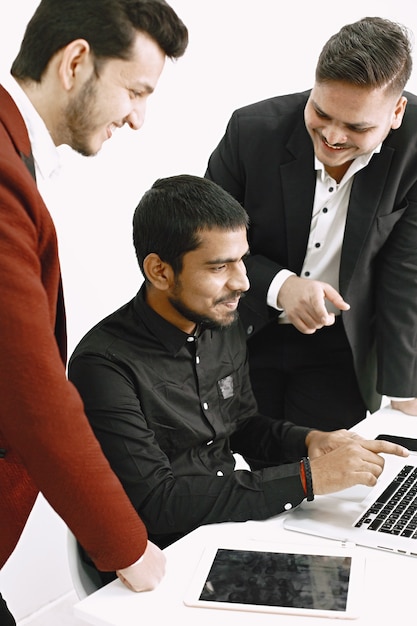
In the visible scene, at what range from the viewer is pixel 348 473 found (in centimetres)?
142

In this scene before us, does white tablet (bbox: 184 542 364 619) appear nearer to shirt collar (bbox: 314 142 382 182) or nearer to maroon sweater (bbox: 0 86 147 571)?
maroon sweater (bbox: 0 86 147 571)

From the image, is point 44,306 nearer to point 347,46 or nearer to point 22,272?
point 22,272

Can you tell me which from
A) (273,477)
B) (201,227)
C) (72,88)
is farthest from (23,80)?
(273,477)

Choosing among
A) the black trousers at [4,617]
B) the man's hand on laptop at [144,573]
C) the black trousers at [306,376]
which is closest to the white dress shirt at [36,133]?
the man's hand on laptop at [144,573]

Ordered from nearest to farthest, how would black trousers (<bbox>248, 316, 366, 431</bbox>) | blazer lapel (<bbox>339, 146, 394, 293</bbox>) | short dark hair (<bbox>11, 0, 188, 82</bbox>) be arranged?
short dark hair (<bbox>11, 0, 188, 82</bbox>) < blazer lapel (<bbox>339, 146, 394, 293</bbox>) < black trousers (<bbox>248, 316, 366, 431</bbox>)

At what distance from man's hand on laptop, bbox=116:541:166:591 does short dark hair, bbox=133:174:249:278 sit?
62 centimetres

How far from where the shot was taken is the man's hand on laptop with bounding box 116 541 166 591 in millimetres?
1162

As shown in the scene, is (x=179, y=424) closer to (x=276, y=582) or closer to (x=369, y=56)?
(x=276, y=582)

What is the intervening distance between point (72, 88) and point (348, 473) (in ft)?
2.62

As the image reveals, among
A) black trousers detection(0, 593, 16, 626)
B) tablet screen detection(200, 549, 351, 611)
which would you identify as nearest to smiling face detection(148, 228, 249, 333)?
tablet screen detection(200, 549, 351, 611)

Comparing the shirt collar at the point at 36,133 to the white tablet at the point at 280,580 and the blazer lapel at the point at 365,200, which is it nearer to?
the white tablet at the point at 280,580

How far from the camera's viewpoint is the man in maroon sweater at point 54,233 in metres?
0.98

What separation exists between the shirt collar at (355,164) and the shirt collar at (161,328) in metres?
0.59

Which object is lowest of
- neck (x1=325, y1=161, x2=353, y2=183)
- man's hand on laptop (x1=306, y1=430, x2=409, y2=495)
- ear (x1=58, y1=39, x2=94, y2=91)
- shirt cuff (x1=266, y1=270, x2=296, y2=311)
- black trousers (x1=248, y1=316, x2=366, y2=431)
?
black trousers (x1=248, y1=316, x2=366, y2=431)
